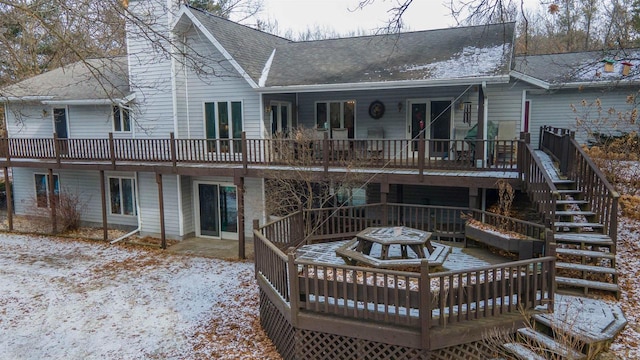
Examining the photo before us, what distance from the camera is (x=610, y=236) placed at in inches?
288

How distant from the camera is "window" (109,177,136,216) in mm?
16497

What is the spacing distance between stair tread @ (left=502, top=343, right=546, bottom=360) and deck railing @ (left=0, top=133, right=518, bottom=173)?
17.4 ft

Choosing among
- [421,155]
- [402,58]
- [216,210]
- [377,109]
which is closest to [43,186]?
[216,210]

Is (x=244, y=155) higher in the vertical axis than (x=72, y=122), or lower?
lower

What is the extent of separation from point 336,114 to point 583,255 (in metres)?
9.21

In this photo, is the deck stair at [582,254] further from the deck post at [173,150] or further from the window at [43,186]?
the window at [43,186]

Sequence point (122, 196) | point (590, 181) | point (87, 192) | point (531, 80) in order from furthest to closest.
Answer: point (87, 192) → point (122, 196) → point (531, 80) → point (590, 181)

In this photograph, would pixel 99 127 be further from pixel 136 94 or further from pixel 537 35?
pixel 537 35

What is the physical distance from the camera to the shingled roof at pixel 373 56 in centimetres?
1215

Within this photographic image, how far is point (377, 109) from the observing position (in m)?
14.0

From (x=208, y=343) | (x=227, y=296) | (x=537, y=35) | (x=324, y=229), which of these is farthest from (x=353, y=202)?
(x=537, y=35)

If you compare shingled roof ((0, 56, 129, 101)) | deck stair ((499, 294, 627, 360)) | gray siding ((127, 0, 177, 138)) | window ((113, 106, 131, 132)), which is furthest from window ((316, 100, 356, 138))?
deck stair ((499, 294, 627, 360))

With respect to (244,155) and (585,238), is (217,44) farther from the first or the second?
(585,238)

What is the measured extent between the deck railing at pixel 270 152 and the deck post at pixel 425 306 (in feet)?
16.5
